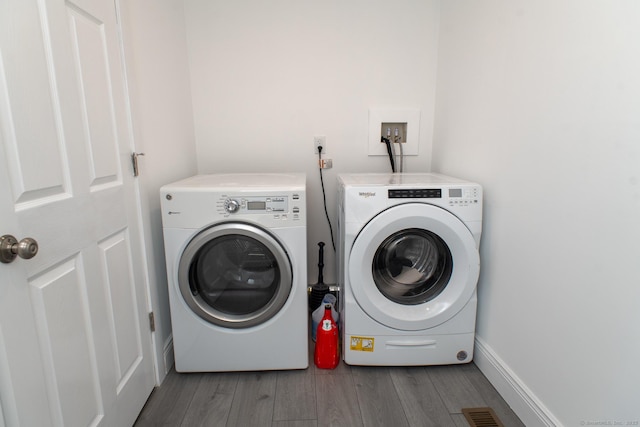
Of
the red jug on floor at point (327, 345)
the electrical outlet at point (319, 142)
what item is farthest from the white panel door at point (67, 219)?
the electrical outlet at point (319, 142)

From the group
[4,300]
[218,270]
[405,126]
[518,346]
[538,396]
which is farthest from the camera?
[405,126]

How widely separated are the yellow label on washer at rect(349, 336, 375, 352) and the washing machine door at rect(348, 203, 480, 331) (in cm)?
12

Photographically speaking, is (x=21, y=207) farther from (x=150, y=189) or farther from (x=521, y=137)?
(x=521, y=137)

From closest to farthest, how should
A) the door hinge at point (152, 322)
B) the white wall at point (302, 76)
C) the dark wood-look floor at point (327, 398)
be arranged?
the dark wood-look floor at point (327, 398)
the door hinge at point (152, 322)
the white wall at point (302, 76)

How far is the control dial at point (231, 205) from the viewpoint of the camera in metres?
1.36

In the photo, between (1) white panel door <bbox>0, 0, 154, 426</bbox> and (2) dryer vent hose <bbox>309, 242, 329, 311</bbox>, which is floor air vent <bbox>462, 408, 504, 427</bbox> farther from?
(1) white panel door <bbox>0, 0, 154, 426</bbox>

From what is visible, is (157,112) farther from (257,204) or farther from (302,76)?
(302,76)

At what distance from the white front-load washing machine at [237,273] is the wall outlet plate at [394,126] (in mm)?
768

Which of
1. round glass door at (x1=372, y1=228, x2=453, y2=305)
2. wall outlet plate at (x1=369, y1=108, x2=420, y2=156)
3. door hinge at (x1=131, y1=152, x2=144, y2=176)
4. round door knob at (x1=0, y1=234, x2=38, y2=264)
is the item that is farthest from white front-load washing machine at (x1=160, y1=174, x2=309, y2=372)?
wall outlet plate at (x1=369, y1=108, x2=420, y2=156)

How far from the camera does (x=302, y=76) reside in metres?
1.99

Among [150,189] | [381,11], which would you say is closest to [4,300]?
[150,189]

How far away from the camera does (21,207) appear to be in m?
0.76

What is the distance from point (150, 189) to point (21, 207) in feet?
2.20

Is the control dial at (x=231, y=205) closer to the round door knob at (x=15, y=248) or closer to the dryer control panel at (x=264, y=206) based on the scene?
the dryer control panel at (x=264, y=206)
